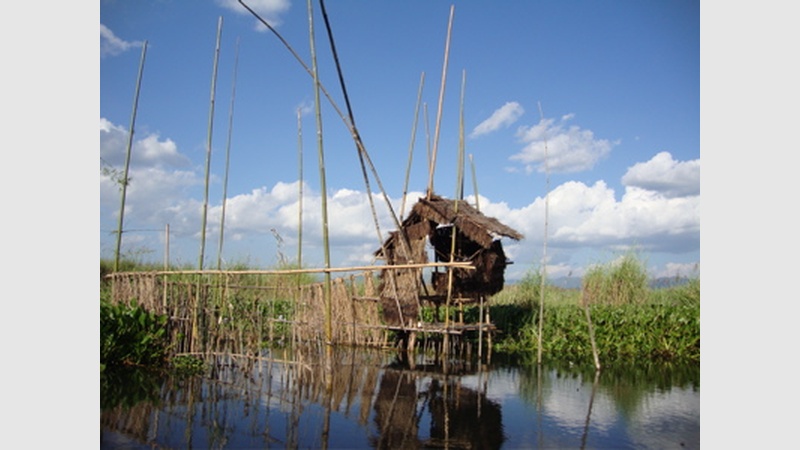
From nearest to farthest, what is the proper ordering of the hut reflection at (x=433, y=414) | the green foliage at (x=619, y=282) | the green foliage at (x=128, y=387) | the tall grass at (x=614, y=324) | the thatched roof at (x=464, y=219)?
the hut reflection at (x=433, y=414) < the green foliage at (x=128, y=387) < the thatched roof at (x=464, y=219) < the tall grass at (x=614, y=324) < the green foliage at (x=619, y=282)

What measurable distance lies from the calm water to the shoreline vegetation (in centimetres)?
61

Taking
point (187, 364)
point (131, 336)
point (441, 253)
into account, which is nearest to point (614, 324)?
point (441, 253)

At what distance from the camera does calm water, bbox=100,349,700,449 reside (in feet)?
16.8

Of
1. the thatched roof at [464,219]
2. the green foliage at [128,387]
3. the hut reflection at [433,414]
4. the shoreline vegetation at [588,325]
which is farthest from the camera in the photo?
the thatched roof at [464,219]

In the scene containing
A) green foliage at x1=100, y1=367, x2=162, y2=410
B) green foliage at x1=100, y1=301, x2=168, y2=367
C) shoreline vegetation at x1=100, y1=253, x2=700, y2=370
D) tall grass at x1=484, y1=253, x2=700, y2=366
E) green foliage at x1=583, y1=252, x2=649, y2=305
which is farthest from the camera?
green foliage at x1=583, y1=252, x2=649, y2=305

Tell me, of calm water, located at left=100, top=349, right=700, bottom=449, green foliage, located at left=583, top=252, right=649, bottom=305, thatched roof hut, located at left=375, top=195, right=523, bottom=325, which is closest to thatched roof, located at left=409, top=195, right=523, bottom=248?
thatched roof hut, located at left=375, top=195, right=523, bottom=325

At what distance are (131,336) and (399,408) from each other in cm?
380

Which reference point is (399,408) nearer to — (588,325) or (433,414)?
(433,414)

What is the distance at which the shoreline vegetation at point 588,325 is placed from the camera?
771 centimetres

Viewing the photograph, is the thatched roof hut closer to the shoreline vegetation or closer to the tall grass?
the shoreline vegetation

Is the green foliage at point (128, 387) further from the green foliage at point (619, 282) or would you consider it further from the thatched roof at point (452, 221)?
the green foliage at point (619, 282)

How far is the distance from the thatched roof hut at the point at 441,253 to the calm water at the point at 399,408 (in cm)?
133

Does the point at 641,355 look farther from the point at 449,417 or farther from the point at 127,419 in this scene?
the point at 127,419

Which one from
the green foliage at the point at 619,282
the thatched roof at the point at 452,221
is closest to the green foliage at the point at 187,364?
the thatched roof at the point at 452,221
